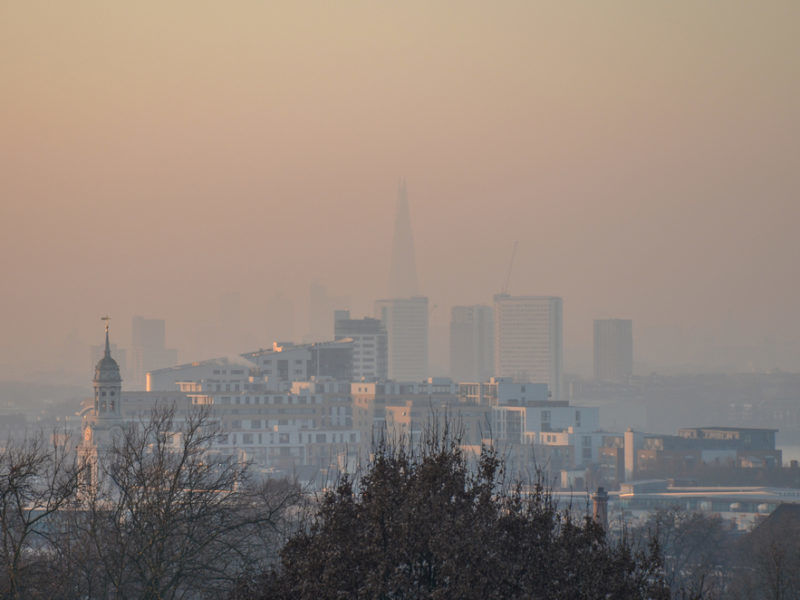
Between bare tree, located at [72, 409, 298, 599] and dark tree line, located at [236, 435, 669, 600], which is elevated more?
dark tree line, located at [236, 435, 669, 600]

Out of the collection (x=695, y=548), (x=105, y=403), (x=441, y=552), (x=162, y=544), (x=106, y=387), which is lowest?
(x=695, y=548)

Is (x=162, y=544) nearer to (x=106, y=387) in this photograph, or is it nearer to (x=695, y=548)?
(x=695, y=548)

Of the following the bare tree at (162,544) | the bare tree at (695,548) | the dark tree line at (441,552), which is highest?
the dark tree line at (441,552)

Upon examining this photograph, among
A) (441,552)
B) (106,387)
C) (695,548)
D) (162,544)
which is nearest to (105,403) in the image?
(106,387)

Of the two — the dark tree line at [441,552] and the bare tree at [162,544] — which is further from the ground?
the dark tree line at [441,552]

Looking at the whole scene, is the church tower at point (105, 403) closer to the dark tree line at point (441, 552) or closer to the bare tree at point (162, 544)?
the bare tree at point (162, 544)

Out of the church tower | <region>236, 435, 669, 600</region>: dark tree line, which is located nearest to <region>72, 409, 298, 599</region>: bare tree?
<region>236, 435, 669, 600</region>: dark tree line

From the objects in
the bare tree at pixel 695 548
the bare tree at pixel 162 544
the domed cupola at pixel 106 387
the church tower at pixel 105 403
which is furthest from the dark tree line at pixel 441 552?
A: the domed cupola at pixel 106 387

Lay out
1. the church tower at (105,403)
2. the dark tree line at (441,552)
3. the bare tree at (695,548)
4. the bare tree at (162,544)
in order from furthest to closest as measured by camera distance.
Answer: the church tower at (105,403) → the bare tree at (695,548) → the bare tree at (162,544) → the dark tree line at (441,552)

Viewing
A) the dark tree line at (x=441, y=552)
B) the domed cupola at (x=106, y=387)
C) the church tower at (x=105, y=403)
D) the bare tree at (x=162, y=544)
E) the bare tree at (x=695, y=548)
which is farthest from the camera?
the domed cupola at (x=106, y=387)

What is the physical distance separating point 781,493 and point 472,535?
348 ft

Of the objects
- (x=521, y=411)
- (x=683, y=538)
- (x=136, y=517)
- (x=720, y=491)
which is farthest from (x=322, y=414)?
(x=136, y=517)

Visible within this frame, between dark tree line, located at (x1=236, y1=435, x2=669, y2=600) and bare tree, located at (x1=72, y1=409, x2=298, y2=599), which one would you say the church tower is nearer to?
bare tree, located at (x1=72, y1=409, x2=298, y2=599)

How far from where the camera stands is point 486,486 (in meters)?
19.4
